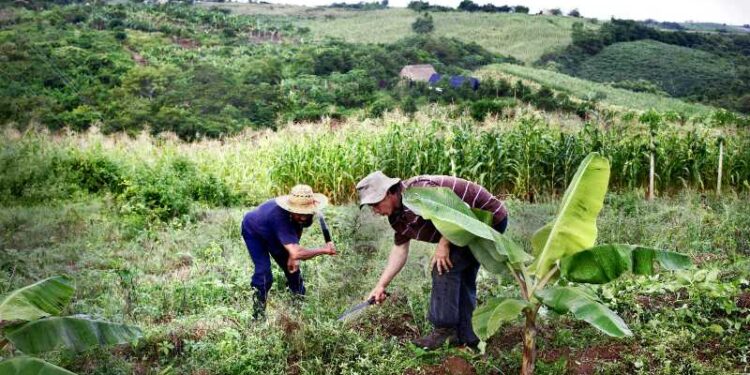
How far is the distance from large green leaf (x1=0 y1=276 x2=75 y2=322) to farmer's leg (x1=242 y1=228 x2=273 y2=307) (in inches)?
67.7

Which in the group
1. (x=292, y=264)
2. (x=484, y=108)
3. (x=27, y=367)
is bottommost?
(x=484, y=108)

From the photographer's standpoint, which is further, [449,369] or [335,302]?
[335,302]

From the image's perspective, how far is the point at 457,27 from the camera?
35.4 meters

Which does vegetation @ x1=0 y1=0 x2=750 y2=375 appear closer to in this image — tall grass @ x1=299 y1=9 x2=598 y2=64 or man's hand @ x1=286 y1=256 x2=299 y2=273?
man's hand @ x1=286 y1=256 x2=299 y2=273

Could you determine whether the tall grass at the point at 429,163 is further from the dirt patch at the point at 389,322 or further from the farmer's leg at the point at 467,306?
the farmer's leg at the point at 467,306

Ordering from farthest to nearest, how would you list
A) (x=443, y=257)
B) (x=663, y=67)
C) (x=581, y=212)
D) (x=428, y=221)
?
(x=663, y=67)
(x=428, y=221)
(x=443, y=257)
(x=581, y=212)

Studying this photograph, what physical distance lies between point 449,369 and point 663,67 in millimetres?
23332

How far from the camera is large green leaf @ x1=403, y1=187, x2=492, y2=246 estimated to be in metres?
4.10

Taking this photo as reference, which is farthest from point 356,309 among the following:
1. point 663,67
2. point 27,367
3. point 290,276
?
point 663,67

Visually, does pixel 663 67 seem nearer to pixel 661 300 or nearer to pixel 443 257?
pixel 661 300

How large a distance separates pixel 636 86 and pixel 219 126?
45.2 ft

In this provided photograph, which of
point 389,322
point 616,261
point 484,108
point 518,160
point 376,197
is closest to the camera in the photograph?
point 616,261

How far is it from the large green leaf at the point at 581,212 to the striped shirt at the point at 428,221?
0.58m

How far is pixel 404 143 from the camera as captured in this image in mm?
11438
